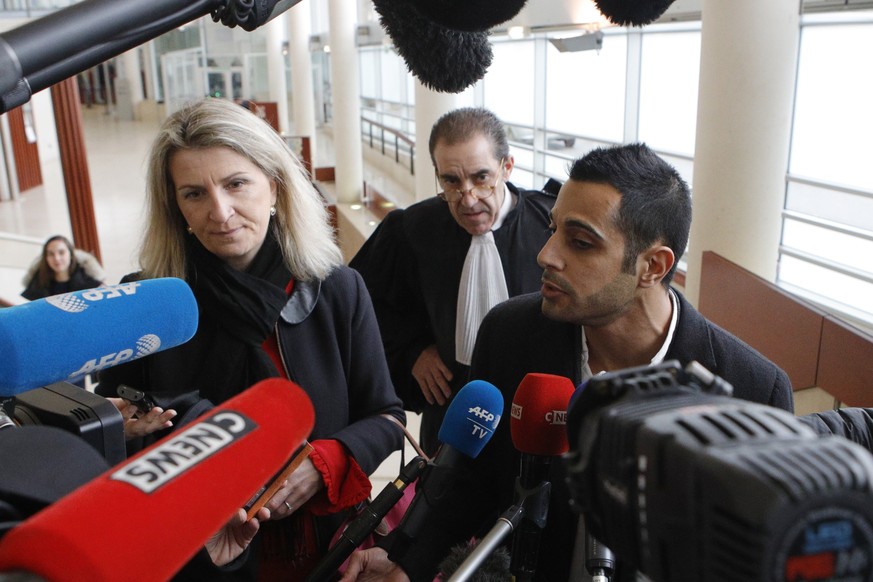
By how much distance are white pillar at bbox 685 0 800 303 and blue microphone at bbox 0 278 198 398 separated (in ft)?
14.4

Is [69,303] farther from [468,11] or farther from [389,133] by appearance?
[389,133]

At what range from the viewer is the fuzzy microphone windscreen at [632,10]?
3.24 ft

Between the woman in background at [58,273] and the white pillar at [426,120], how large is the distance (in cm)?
393

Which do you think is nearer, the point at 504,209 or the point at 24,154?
the point at 504,209

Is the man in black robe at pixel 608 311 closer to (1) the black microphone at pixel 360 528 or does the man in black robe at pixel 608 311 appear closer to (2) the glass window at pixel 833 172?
(1) the black microphone at pixel 360 528

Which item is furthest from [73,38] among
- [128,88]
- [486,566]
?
[128,88]

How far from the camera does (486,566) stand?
1153 mm

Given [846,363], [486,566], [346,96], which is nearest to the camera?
[486,566]

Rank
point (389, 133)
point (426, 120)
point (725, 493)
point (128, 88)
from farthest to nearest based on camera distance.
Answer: point (128, 88) → point (389, 133) → point (426, 120) → point (725, 493)

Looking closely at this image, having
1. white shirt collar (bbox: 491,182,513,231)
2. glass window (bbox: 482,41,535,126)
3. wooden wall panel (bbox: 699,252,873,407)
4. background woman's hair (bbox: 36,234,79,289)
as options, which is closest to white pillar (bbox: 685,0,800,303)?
wooden wall panel (bbox: 699,252,873,407)

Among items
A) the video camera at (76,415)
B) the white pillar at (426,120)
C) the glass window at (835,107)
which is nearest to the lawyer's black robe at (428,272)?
the video camera at (76,415)

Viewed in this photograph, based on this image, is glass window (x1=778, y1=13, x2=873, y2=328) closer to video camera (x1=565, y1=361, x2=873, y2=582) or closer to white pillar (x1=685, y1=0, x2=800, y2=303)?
white pillar (x1=685, y1=0, x2=800, y2=303)

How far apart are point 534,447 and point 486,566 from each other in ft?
0.70

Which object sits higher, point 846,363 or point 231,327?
point 231,327
